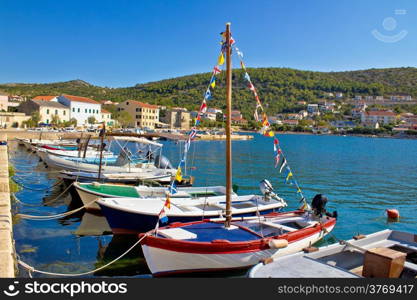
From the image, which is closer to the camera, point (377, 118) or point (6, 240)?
point (6, 240)

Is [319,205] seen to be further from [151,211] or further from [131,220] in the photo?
[131,220]

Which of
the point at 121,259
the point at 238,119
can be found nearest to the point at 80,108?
the point at 121,259

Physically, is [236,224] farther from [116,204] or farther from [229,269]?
[116,204]

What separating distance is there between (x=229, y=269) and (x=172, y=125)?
112161 millimetres

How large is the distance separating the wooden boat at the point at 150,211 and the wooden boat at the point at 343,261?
427 cm

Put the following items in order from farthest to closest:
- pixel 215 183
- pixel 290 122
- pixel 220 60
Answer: pixel 290 122
pixel 215 183
pixel 220 60

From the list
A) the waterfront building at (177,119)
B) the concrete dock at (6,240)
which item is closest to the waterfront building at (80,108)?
the waterfront building at (177,119)

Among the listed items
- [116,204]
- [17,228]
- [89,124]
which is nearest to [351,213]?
[116,204]

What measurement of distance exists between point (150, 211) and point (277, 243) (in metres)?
4.84

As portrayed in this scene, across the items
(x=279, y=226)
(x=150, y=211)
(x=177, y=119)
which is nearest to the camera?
(x=279, y=226)

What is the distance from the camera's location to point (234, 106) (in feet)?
613

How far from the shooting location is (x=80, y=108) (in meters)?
87.9

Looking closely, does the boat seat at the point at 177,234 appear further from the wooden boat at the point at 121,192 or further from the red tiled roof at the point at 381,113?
the red tiled roof at the point at 381,113

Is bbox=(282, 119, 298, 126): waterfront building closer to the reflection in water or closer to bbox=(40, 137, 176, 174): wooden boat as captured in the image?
bbox=(40, 137, 176, 174): wooden boat
